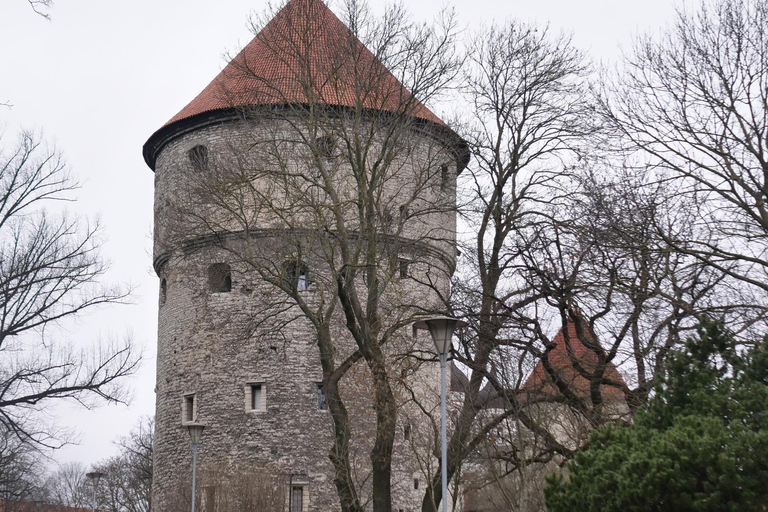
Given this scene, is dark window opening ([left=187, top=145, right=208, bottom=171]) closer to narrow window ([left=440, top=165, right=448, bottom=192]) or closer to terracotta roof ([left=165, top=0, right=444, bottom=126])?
terracotta roof ([left=165, top=0, right=444, bottom=126])

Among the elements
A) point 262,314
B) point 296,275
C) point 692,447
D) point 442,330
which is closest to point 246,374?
point 262,314

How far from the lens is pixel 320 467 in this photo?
2425 centimetres

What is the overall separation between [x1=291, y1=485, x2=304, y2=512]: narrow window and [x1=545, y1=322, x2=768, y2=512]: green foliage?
1399cm

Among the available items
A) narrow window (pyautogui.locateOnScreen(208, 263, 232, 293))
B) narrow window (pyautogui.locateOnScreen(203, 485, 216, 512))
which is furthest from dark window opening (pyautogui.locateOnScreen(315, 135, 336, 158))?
narrow window (pyautogui.locateOnScreen(203, 485, 216, 512))

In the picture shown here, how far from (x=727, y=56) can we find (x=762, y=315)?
4197mm

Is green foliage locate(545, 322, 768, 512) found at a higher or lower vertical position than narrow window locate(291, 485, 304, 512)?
higher

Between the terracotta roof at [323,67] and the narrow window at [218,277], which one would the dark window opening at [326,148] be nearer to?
the terracotta roof at [323,67]

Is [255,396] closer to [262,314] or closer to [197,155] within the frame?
[262,314]

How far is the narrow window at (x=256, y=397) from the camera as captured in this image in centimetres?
2470

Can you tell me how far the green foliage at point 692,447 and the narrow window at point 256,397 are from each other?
14.4 meters

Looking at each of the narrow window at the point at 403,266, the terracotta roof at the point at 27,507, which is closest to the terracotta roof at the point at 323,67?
the narrow window at the point at 403,266

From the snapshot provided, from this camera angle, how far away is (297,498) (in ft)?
79.6

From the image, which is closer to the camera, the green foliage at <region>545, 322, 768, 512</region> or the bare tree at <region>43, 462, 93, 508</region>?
the green foliage at <region>545, 322, 768, 512</region>

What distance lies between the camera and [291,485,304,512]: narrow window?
79.3 feet
